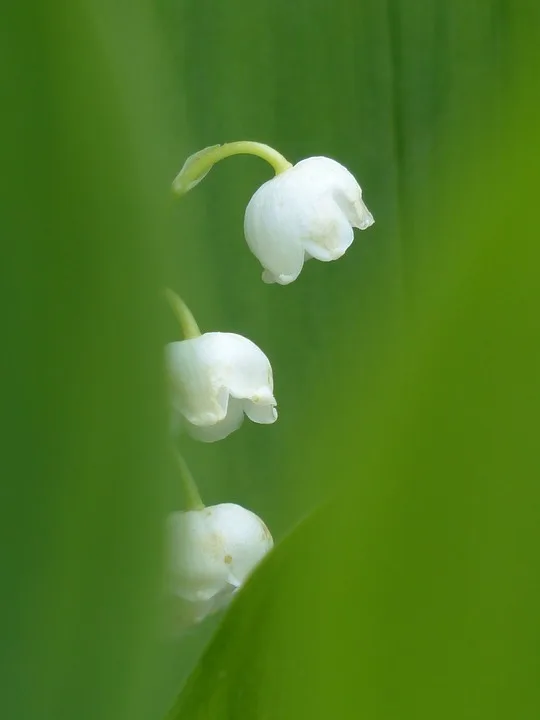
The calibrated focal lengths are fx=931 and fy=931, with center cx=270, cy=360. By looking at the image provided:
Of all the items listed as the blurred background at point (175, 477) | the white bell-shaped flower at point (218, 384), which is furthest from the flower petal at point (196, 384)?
the blurred background at point (175, 477)

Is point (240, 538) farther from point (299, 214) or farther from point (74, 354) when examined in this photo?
point (74, 354)


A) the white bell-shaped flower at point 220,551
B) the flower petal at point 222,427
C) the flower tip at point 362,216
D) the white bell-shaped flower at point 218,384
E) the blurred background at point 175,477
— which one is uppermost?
the flower tip at point 362,216

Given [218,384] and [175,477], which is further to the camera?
[218,384]

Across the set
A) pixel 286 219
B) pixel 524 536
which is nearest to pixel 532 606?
pixel 524 536

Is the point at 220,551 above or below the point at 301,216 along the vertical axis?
below

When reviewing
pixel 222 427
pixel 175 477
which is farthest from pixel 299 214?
pixel 175 477

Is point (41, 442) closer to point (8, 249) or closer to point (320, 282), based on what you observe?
point (8, 249)

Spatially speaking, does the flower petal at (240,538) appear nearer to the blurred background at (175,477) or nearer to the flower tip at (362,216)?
the flower tip at (362,216)

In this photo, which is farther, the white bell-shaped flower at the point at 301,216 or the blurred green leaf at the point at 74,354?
the white bell-shaped flower at the point at 301,216

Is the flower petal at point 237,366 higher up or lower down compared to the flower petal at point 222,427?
higher up
